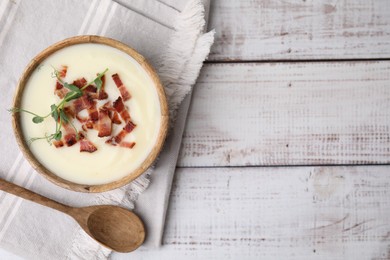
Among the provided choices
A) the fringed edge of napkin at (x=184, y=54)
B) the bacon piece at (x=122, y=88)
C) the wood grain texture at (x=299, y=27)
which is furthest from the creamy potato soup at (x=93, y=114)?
the wood grain texture at (x=299, y=27)

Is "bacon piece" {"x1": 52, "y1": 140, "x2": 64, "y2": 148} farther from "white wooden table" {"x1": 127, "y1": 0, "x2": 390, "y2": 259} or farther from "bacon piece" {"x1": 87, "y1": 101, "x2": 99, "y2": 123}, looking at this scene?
"white wooden table" {"x1": 127, "y1": 0, "x2": 390, "y2": 259}

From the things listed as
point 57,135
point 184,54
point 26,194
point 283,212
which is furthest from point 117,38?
point 283,212

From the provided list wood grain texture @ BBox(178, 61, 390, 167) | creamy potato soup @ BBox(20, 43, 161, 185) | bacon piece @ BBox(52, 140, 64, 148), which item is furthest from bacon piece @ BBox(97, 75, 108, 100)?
wood grain texture @ BBox(178, 61, 390, 167)

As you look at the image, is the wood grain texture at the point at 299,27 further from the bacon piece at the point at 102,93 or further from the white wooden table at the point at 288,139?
the bacon piece at the point at 102,93

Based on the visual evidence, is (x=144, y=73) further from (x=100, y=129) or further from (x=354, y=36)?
(x=354, y=36)

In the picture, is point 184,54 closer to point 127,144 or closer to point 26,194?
point 127,144
